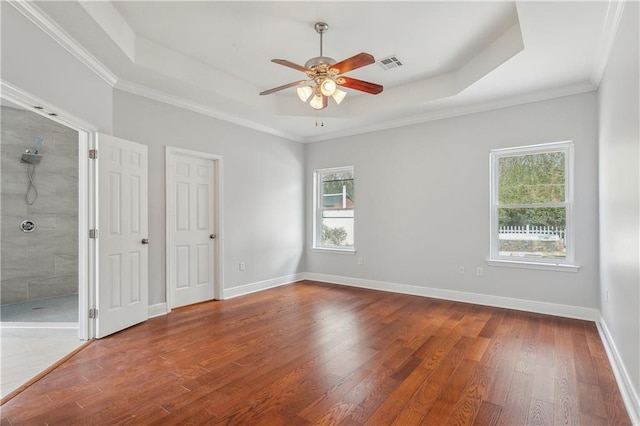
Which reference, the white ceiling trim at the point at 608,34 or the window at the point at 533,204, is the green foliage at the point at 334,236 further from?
the white ceiling trim at the point at 608,34

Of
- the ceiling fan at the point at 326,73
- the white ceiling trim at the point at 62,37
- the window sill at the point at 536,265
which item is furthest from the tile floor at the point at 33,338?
the window sill at the point at 536,265

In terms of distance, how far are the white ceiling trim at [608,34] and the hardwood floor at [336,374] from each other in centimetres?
269

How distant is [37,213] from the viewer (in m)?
4.82

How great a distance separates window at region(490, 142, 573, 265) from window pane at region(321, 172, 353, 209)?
2382mm

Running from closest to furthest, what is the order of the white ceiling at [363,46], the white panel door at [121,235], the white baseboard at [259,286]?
the white ceiling at [363,46]
the white panel door at [121,235]
the white baseboard at [259,286]

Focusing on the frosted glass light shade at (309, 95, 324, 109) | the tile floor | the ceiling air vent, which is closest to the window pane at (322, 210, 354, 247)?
the ceiling air vent

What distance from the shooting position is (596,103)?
12.3 ft

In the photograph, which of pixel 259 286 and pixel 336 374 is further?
pixel 259 286

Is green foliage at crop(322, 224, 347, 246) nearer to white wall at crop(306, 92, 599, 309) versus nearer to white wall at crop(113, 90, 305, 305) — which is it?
white wall at crop(306, 92, 599, 309)

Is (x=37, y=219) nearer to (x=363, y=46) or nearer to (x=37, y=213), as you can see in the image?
(x=37, y=213)

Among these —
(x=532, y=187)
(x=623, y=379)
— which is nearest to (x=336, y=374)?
(x=623, y=379)

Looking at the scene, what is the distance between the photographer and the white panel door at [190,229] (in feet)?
14.2

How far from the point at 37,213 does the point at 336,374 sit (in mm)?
5069

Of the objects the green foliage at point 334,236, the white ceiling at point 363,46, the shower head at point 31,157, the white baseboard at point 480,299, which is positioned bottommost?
the white baseboard at point 480,299
